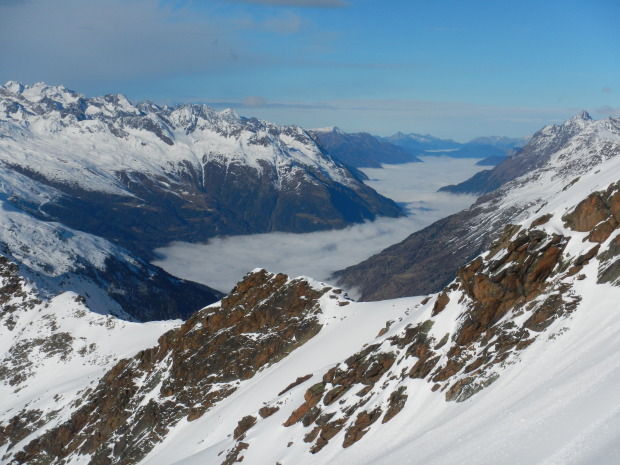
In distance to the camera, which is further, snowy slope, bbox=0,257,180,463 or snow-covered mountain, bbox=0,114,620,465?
snowy slope, bbox=0,257,180,463

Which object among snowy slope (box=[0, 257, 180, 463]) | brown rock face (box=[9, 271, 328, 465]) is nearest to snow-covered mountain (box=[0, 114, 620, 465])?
brown rock face (box=[9, 271, 328, 465])

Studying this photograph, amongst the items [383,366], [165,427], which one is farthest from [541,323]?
[165,427]

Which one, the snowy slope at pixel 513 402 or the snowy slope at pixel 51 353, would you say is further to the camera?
the snowy slope at pixel 51 353

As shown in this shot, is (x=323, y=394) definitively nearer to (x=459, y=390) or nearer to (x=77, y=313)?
(x=459, y=390)

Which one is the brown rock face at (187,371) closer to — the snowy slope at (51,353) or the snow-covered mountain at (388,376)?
the snow-covered mountain at (388,376)

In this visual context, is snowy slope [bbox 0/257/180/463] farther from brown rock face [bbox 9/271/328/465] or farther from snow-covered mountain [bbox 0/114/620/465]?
brown rock face [bbox 9/271/328/465]

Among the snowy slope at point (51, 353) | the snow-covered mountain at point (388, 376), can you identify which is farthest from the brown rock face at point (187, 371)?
the snowy slope at point (51, 353)
